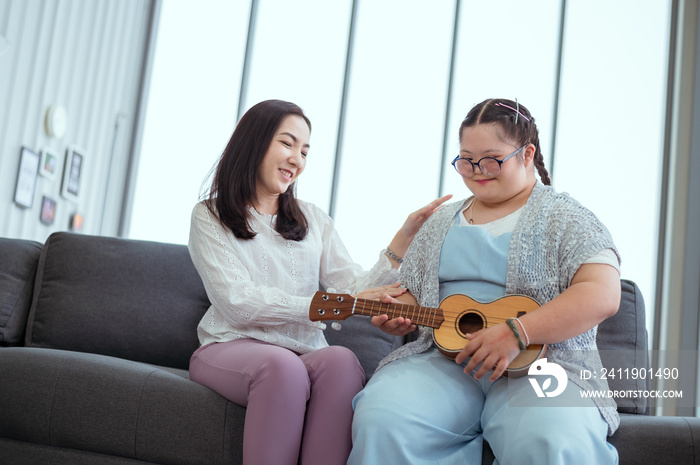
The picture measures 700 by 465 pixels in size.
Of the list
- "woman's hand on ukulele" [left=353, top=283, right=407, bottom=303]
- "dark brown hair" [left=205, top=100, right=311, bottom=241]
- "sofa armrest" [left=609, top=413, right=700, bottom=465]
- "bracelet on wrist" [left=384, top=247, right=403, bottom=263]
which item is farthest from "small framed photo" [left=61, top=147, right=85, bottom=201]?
"sofa armrest" [left=609, top=413, right=700, bottom=465]

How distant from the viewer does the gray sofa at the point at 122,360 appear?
1563 mm

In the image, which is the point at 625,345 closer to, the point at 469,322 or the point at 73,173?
the point at 469,322

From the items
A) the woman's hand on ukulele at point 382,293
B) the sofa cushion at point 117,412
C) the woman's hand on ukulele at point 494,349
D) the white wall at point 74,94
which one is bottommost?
the sofa cushion at point 117,412

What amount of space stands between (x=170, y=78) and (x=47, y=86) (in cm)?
105

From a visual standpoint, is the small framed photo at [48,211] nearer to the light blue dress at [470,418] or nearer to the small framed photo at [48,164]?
the small framed photo at [48,164]

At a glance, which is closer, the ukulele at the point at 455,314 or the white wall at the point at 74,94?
the ukulele at the point at 455,314

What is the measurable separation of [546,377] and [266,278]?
84 cm

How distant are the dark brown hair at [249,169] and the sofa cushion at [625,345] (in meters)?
0.96

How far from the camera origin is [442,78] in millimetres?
4387

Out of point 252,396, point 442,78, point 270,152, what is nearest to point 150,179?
point 442,78

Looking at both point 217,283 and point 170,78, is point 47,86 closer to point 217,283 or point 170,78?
point 170,78

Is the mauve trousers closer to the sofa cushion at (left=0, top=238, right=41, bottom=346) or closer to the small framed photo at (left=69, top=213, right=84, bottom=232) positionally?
the sofa cushion at (left=0, top=238, right=41, bottom=346)

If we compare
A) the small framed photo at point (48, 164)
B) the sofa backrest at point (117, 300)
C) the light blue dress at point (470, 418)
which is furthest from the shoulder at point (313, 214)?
the small framed photo at point (48, 164)

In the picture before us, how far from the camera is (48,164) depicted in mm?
3838
